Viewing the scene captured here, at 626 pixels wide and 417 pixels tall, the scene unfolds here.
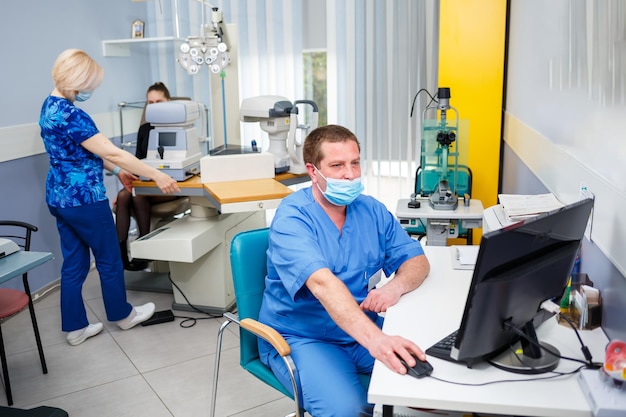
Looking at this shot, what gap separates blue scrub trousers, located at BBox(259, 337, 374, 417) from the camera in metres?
1.63

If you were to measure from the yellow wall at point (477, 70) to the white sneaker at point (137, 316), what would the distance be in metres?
2.18

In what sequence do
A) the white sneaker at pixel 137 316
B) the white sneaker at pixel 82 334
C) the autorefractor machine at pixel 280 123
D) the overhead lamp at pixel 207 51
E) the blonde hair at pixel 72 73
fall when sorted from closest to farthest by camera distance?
the blonde hair at pixel 72 73, the white sneaker at pixel 82 334, the white sneaker at pixel 137 316, the autorefractor machine at pixel 280 123, the overhead lamp at pixel 207 51

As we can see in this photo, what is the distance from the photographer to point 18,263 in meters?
2.26

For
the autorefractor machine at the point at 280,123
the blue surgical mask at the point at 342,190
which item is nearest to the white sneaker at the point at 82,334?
the autorefractor machine at the point at 280,123

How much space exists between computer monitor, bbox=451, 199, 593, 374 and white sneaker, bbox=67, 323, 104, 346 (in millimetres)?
2380

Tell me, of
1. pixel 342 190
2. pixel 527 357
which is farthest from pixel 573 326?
pixel 342 190

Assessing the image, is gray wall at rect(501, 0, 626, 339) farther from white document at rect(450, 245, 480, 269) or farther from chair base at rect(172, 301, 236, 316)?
chair base at rect(172, 301, 236, 316)

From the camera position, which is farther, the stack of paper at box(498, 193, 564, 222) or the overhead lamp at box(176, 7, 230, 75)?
the overhead lamp at box(176, 7, 230, 75)

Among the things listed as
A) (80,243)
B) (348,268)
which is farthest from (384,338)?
(80,243)

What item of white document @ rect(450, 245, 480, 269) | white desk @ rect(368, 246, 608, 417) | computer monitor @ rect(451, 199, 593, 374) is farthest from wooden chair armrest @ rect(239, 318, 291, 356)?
white document @ rect(450, 245, 480, 269)

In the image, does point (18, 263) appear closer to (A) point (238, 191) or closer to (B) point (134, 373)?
(B) point (134, 373)

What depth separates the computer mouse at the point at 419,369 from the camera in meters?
1.31

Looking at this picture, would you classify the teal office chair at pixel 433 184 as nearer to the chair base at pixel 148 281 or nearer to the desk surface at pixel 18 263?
the chair base at pixel 148 281

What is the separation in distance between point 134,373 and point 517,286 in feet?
6.91
